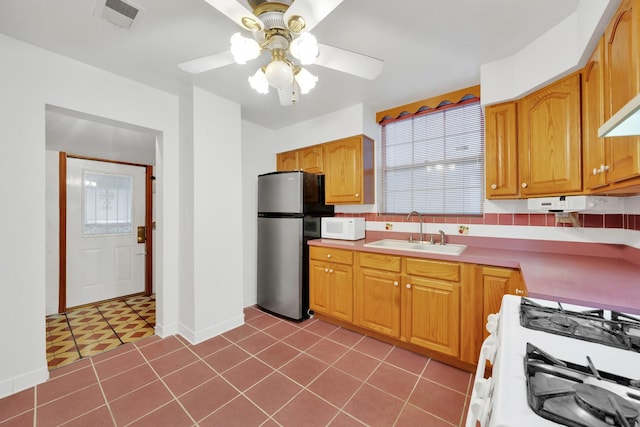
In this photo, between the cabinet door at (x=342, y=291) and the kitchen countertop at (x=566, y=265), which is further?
the cabinet door at (x=342, y=291)

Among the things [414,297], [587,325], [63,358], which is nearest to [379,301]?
[414,297]

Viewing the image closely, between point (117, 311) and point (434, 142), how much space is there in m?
4.18

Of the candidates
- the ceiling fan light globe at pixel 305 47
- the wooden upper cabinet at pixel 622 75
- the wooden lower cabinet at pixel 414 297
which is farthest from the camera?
the wooden lower cabinet at pixel 414 297

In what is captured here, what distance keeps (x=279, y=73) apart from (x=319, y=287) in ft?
6.91

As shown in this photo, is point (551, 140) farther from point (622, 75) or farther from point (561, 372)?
point (561, 372)

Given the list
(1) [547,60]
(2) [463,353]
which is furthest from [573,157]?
(2) [463,353]

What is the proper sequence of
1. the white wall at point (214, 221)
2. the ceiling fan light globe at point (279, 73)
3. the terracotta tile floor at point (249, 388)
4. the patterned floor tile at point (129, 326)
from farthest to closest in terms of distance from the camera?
the patterned floor tile at point (129, 326)
the white wall at point (214, 221)
the terracotta tile floor at point (249, 388)
the ceiling fan light globe at point (279, 73)

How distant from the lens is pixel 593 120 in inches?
55.0

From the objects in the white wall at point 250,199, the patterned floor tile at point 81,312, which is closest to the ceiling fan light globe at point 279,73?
the white wall at point 250,199

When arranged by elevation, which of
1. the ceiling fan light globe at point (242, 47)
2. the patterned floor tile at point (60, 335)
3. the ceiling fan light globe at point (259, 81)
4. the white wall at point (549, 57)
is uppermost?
the white wall at point (549, 57)

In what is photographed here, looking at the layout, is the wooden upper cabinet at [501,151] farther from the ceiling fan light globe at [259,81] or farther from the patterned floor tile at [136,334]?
the patterned floor tile at [136,334]

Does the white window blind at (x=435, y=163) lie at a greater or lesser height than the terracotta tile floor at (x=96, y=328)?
greater

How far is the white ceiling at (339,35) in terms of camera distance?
1.43 meters

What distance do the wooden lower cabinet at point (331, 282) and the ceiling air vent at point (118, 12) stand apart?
89.0 inches
